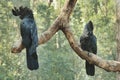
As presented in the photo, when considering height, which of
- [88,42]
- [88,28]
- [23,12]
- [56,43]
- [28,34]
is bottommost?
[56,43]

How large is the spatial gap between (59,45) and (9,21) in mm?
3385

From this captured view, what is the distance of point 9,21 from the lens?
18.7m

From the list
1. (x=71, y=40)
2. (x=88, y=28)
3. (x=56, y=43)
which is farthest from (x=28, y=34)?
(x=56, y=43)

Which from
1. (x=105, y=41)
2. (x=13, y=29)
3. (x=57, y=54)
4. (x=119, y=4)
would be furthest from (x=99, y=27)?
(x=119, y=4)

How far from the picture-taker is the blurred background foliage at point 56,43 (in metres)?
17.3

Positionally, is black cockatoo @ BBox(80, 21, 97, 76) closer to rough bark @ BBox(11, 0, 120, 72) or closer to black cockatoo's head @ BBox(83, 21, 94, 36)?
black cockatoo's head @ BBox(83, 21, 94, 36)

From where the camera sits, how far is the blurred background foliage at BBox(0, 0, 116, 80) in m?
17.3

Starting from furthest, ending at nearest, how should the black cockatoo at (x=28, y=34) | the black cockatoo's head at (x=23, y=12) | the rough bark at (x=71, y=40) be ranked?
the rough bark at (x=71, y=40), the black cockatoo's head at (x=23, y=12), the black cockatoo at (x=28, y=34)

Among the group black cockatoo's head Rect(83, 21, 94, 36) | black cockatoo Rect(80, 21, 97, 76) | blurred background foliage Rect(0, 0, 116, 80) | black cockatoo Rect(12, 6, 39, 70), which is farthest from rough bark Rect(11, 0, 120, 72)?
blurred background foliage Rect(0, 0, 116, 80)

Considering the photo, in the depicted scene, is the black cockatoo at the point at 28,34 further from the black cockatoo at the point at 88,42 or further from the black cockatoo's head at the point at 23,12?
the black cockatoo at the point at 88,42

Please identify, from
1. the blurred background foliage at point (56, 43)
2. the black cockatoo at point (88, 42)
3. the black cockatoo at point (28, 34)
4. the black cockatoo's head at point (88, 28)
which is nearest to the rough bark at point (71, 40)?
the black cockatoo at point (88, 42)

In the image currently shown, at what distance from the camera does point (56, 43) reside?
2055 centimetres

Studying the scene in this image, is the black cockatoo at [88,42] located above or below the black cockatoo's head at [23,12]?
below

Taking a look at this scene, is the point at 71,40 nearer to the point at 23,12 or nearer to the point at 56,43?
the point at 23,12
